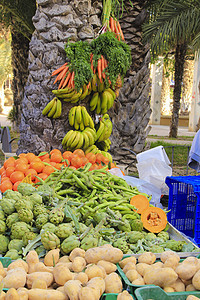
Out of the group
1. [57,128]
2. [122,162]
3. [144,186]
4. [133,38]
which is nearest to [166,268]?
[144,186]

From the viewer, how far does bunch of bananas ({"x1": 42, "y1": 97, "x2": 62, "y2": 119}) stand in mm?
4328

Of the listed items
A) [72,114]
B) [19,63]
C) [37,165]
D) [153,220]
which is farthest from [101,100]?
[19,63]

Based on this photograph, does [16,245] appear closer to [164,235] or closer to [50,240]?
[50,240]

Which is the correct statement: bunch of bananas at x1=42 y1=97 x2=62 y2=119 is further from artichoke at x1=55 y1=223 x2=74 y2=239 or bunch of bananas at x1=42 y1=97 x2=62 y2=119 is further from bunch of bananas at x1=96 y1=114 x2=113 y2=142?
artichoke at x1=55 y1=223 x2=74 y2=239

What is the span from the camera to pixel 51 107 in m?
4.37

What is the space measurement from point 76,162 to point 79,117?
2.63 feet

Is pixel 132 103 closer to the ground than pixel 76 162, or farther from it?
farther from it

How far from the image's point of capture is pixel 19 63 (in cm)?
1248

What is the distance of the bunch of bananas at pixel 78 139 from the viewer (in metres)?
4.27

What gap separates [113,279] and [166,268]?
11.7 inches

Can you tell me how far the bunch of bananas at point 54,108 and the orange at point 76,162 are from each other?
848mm

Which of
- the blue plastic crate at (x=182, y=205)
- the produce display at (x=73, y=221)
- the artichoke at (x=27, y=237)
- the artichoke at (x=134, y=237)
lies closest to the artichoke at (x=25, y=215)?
the produce display at (x=73, y=221)

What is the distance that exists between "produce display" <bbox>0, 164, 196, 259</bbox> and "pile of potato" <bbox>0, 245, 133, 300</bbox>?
6.7 inches

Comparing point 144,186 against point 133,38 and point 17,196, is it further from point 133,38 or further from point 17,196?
point 133,38
